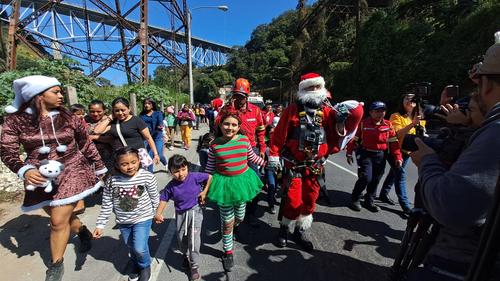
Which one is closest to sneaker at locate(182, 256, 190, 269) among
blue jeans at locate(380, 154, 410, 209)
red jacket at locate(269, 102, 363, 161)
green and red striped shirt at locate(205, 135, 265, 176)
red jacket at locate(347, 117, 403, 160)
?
green and red striped shirt at locate(205, 135, 265, 176)

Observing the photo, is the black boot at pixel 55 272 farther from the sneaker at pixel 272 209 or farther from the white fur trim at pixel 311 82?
the white fur trim at pixel 311 82

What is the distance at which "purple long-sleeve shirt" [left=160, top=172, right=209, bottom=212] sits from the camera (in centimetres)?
280

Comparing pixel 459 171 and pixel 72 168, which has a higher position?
pixel 459 171

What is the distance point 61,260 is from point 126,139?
191 centimetres

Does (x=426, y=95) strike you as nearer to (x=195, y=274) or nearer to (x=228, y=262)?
(x=228, y=262)

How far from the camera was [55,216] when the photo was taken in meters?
2.67

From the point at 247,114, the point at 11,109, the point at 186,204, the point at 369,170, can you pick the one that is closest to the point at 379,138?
the point at 369,170

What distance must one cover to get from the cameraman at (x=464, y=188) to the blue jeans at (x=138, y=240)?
220 centimetres

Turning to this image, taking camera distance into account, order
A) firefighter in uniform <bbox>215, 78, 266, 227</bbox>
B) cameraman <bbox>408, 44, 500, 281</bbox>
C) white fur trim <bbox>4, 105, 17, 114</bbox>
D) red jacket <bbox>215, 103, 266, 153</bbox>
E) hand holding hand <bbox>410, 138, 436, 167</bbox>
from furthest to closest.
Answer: red jacket <bbox>215, 103, 266, 153</bbox> → firefighter in uniform <bbox>215, 78, 266, 227</bbox> → white fur trim <bbox>4, 105, 17, 114</bbox> → hand holding hand <bbox>410, 138, 436, 167</bbox> → cameraman <bbox>408, 44, 500, 281</bbox>

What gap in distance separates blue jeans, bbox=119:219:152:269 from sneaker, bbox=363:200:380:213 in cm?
347

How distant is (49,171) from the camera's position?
250 centimetres

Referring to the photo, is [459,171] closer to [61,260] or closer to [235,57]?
[61,260]

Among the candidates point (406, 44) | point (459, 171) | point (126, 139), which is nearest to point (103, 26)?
point (406, 44)

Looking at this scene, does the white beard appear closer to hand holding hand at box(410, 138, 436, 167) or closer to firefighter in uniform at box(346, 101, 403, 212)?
firefighter in uniform at box(346, 101, 403, 212)
